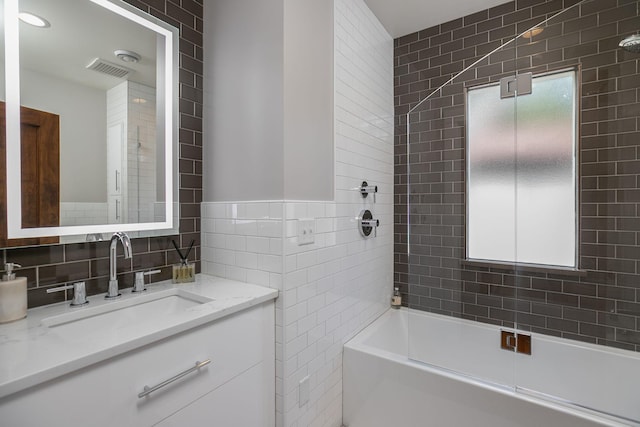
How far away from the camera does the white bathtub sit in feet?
4.66

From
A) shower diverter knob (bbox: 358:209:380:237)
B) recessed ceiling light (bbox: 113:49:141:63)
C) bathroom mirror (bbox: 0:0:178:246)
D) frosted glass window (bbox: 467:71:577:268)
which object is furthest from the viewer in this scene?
shower diverter knob (bbox: 358:209:380:237)

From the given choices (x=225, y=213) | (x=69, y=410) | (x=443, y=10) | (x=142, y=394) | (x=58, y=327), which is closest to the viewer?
(x=69, y=410)

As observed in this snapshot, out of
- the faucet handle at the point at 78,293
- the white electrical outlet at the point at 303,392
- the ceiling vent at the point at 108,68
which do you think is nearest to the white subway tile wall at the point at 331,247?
the white electrical outlet at the point at 303,392

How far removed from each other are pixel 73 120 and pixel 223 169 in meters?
0.67

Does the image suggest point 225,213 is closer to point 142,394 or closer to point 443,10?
point 142,394

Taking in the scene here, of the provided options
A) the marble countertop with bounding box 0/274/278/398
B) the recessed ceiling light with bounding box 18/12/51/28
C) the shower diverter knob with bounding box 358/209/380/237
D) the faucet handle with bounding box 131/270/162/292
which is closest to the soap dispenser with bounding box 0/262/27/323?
the marble countertop with bounding box 0/274/278/398

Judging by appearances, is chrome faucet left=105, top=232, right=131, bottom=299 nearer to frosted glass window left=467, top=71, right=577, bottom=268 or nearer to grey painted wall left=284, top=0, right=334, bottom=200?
grey painted wall left=284, top=0, right=334, bottom=200

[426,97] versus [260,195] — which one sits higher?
[426,97]

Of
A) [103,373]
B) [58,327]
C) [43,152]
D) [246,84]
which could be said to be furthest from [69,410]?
[246,84]

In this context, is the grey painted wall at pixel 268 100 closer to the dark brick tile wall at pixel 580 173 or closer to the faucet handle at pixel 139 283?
the faucet handle at pixel 139 283

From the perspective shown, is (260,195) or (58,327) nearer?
(58,327)

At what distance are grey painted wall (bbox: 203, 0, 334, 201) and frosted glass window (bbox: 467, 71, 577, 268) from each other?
1.19 meters

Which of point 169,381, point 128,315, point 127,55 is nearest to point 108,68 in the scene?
point 127,55

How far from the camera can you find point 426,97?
96.6 inches
